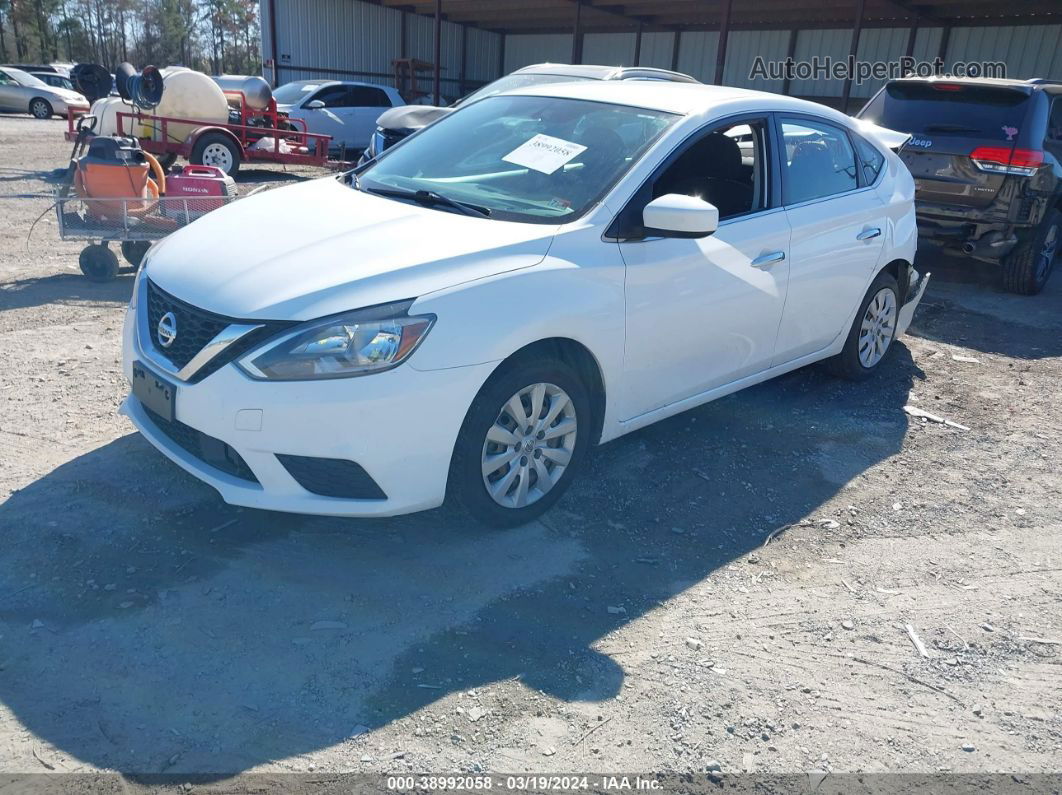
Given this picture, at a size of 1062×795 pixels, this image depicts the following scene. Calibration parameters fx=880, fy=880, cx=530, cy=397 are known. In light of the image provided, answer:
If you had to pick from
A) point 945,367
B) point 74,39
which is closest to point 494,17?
point 945,367

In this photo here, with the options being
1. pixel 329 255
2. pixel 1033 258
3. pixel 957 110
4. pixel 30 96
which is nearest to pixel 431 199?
pixel 329 255

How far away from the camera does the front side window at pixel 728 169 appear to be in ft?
13.9

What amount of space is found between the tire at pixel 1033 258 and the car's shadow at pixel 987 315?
13 cm

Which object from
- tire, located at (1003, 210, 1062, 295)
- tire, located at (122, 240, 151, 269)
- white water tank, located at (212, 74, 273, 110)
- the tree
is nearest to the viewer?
tire, located at (122, 240, 151, 269)

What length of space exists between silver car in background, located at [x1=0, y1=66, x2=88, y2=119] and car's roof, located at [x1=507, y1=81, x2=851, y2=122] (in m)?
27.1

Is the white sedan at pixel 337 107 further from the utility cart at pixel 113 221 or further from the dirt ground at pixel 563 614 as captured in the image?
the dirt ground at pixel 563 614

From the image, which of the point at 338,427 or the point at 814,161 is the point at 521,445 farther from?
the point at 814,161

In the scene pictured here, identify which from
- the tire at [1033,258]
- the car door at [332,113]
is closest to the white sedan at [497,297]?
the tire at [1033,258]

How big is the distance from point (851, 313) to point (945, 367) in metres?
1.51

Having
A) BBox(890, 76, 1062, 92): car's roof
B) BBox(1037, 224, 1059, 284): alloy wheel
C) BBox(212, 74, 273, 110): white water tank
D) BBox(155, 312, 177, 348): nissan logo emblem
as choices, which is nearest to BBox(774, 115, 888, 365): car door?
BBox(155, 312, 177, 348): nissan logo emblem

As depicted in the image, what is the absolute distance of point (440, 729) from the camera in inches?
103

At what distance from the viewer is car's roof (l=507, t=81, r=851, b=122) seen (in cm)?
425

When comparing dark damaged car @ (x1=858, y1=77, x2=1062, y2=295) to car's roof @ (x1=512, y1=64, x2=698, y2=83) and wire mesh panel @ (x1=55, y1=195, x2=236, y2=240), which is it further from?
wire mesh panel @ (x1=55, y1=195, x2=236, y2=240)

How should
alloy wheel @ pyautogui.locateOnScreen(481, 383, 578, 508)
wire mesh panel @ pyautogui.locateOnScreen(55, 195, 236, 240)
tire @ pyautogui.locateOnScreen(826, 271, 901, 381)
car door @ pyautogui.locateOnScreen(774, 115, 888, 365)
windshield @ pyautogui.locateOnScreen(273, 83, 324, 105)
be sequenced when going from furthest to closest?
1. windshield @ pyautogui.locateOnScreen(273, 83, 324, 105)
2. wire mesh panel @ pyautogui.locateOnScreen(55, 195, 236, 240)
3. tire @ pyautogui.locateOnScreen(826, 271, 901, 381)
4. car door @ pyautogui.locateOnScreen(774, 115, 888, 365)
5. alloy wheel @ pyautogui.locateOnScreen(481, 383, 578, 508)
